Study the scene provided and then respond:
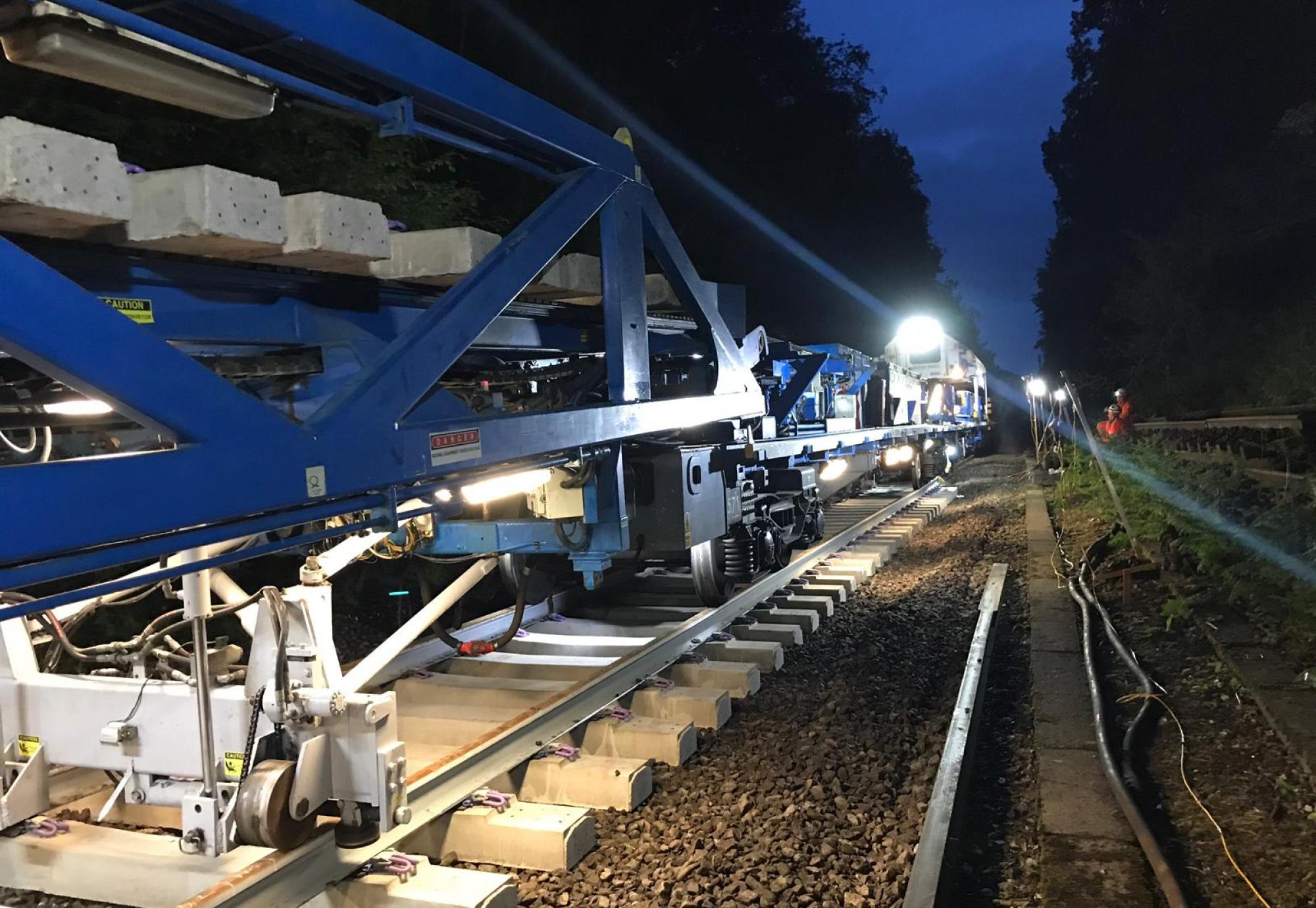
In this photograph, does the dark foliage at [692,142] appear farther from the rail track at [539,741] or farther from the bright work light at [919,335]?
the bright work light at [919,335]

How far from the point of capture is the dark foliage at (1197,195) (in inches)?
1246

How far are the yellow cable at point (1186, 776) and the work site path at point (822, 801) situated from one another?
2.20 ft

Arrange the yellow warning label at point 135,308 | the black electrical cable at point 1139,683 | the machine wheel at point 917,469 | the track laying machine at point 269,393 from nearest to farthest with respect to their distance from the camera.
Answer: the track laying machine at point 269,393 < the yellow warning label at point 135,308 < the black electrical cable at point 1139,683 < the machine wheel at point 917,469

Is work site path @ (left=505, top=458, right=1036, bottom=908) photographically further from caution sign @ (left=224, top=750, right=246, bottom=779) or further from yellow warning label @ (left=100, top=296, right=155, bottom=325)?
yellow warning label @ (left=100, top=296, right=155, bottom=325)

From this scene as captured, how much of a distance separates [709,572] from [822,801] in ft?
10.7

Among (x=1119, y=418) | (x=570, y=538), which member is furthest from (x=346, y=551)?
(x=1119, y=418)

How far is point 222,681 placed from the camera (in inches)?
148

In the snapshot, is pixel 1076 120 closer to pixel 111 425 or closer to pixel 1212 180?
pixel 1212 180

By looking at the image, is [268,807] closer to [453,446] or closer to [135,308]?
[453,446]

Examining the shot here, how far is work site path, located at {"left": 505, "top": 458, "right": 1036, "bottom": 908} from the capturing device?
361cm

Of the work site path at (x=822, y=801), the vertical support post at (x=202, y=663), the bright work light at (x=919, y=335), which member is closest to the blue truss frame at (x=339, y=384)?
the vertical support post at (x=202, y=663)

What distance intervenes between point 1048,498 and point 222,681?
17.2 meters

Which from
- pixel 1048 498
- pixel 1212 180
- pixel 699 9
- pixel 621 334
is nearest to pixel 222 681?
pixel 621 334

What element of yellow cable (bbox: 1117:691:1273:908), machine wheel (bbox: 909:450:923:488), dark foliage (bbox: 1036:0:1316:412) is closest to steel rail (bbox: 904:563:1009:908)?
yellow cable (bbox: 1117:691:1273:908)
